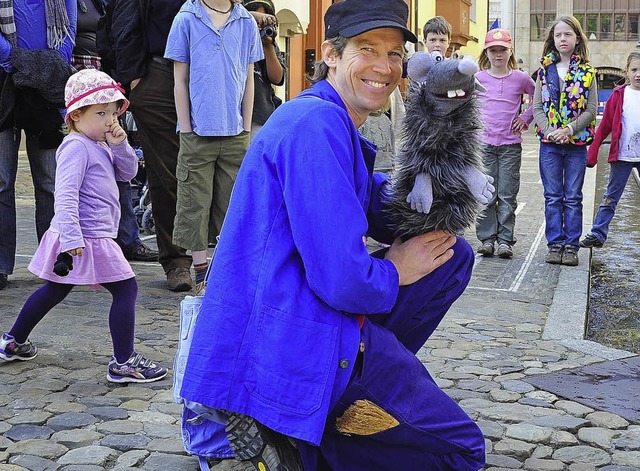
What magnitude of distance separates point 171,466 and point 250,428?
65cm

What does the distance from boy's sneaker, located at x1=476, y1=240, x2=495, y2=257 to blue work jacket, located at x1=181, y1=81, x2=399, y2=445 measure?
537 centimetres

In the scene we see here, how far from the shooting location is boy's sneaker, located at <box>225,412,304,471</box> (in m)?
2.92

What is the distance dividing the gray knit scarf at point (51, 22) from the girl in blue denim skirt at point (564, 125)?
3916 millimetres

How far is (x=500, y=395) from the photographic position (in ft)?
14.2

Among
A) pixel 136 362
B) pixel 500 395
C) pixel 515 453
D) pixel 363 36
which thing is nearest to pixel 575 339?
pixel 500 395

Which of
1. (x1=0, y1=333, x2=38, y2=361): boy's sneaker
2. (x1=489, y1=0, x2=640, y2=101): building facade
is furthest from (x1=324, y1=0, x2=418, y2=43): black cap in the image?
(x1=489, y1=0, x2=640, y2=101): building facade

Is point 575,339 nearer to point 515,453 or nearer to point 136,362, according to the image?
point 515,453

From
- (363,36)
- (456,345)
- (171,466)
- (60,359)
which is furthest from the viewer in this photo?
(456,345)

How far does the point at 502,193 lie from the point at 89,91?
4745 mm

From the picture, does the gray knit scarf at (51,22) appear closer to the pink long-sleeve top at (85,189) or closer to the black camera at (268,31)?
the black camera at (268,31)

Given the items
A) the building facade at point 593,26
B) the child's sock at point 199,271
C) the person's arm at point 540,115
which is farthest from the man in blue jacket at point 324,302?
the building facade at point 593,26

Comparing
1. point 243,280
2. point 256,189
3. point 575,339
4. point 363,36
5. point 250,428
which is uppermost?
point 363,36

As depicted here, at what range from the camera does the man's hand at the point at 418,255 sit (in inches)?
126

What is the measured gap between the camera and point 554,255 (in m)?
8.02
